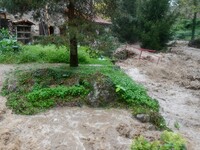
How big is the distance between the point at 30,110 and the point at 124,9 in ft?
61.7

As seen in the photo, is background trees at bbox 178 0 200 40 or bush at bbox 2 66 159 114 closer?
bush at bbox 2 66 159 114

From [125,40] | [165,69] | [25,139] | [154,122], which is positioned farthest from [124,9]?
[25,139]

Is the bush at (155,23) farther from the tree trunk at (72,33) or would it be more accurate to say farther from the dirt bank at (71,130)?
the dirt bank at (71,130)

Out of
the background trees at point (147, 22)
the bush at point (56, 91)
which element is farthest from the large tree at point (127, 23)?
the bush at point (56, 91)

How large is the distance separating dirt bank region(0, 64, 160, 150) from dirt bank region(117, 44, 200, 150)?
152 cm

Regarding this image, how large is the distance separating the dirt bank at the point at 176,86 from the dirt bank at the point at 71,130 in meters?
1.52

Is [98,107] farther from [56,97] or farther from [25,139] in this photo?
[25,139]

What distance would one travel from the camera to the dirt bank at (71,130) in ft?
22.5

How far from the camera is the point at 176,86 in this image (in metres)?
13.6

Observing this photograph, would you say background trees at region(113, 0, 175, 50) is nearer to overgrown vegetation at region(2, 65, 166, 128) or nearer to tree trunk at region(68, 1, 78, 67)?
tree trunk at region(68, 1, 78, 67)

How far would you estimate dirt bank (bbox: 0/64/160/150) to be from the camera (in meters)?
6.87

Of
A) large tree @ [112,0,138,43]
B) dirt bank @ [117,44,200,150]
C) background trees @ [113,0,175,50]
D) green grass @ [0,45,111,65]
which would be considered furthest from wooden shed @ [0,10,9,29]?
large tree @ [112,0,138,43]

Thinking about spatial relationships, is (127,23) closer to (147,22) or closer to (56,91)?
(147,22)

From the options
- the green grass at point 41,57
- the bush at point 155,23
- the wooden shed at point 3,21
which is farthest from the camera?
the bush at point 155,23
